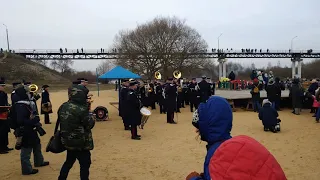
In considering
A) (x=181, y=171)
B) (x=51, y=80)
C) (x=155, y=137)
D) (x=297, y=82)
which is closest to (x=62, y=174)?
(x=181, y=171)

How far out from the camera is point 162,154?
7945mm

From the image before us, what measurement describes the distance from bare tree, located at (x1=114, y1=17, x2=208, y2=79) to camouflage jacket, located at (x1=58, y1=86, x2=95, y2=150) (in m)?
39.1

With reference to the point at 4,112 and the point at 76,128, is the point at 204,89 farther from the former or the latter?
the point at 76,128

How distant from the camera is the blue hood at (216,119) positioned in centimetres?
269

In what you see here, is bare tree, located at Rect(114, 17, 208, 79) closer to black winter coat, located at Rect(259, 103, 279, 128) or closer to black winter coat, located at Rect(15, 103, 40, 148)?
black winter coat, located at Rect(259, 103, 279, 128)

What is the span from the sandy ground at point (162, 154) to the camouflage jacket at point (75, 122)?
157cm

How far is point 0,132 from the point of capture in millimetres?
8102

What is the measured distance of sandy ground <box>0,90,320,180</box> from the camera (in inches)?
252

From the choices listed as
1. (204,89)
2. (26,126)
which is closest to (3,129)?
(26,126)

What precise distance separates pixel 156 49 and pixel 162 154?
37654 mm

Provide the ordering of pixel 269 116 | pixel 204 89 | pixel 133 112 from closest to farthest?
pixel 133 112
pixel 269 116
pixel 204 89

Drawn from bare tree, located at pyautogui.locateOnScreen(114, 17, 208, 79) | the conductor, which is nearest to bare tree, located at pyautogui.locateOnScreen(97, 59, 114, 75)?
bare tree, located at pyautogui.locateOnScreen(114, 17, 208, 79)

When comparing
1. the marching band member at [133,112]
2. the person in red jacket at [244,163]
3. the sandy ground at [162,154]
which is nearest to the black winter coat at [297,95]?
the sandy ground at [162,154]

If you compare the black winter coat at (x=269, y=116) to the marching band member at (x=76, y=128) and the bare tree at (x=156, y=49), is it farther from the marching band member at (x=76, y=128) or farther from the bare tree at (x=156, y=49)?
the bare tree at (x=156, y=49)
